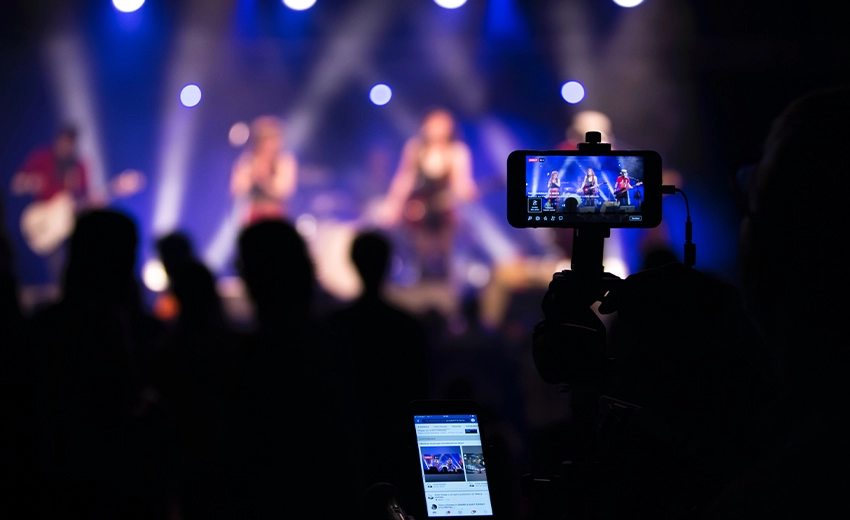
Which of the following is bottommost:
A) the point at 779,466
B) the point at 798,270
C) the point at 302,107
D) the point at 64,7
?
the point at 779,466

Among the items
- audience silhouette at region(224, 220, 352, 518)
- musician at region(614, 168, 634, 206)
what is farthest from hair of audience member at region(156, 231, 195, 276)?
musician at region(614, 168, 634, 206)

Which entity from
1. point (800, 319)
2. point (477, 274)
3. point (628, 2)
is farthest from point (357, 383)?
point (628, 2)

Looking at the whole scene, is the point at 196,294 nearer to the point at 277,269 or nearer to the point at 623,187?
the point at 277,269

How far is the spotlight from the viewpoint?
7832mm

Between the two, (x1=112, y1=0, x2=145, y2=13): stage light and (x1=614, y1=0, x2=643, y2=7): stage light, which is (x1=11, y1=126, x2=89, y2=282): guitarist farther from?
(x1=614, y1=0, x2=643, y2=7): stage light

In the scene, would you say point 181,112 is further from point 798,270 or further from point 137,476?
point 798,270

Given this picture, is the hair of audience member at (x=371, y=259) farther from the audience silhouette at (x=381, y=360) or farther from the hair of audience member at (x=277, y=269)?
the hair of audience member at (x=277, y=269)

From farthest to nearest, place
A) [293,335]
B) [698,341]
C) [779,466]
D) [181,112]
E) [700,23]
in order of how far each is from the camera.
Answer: [181,112], [700,23], [293,335], [698,341], [779,466]

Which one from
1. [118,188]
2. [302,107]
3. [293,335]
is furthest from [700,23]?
[293,335]

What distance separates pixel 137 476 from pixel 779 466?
150 cm

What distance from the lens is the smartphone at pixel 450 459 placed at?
3.90ft

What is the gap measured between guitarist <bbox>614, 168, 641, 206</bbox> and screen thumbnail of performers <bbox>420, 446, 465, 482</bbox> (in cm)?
48

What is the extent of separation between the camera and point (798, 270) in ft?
2.33

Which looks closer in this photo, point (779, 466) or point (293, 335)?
point (779, 466)
